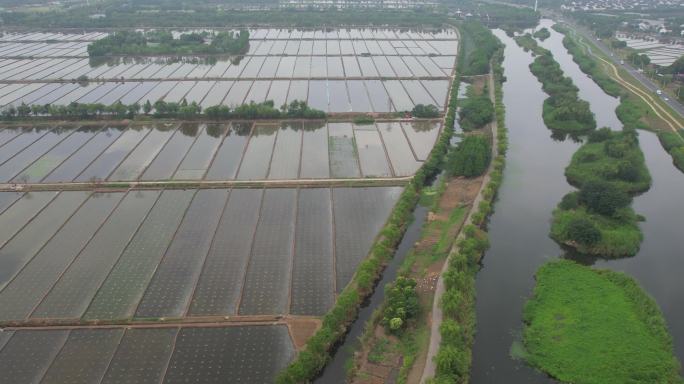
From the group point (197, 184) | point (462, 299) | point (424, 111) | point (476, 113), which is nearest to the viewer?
point (462, 299)

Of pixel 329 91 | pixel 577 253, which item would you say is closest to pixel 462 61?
pixel 329 91

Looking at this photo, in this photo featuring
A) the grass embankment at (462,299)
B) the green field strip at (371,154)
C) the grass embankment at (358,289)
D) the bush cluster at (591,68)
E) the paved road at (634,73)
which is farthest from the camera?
the bush cluster at (591,68)

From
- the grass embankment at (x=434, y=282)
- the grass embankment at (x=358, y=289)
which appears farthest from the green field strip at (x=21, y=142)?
the grass embankment at (x=434, y=282)

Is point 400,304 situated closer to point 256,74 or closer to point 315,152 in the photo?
point 315,152

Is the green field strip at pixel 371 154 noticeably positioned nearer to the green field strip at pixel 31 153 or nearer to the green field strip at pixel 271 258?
the green field strip at pixel 271 258

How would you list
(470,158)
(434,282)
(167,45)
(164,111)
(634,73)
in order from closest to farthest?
(434,282), (470,158), (164,111), (634,73), (167,45)

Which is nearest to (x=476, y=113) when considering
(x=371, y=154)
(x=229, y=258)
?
(x=371, y=154)

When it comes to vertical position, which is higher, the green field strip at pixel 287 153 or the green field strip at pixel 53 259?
the green field strip at pixel 287 153

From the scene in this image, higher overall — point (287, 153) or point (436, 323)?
point (287, 153)
